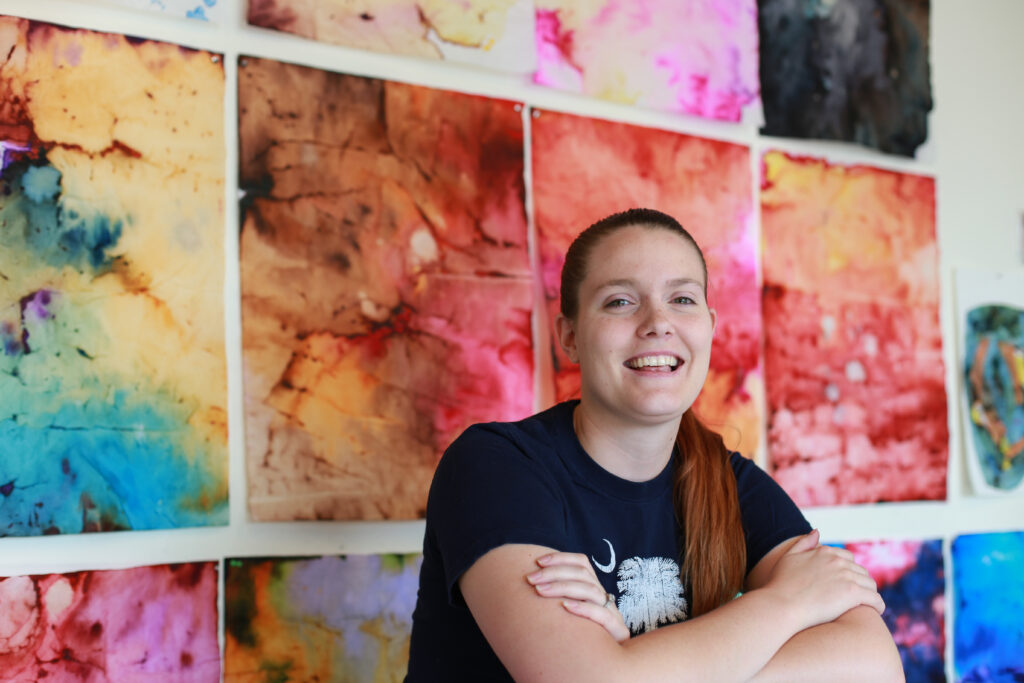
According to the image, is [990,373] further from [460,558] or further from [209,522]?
[209,522]

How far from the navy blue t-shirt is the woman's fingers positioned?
0.08m

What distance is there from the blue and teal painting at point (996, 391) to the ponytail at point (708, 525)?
45.3 inches

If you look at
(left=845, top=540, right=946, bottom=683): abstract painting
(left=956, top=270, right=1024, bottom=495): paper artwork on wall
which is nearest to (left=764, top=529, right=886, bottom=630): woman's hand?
(left=845, top=540, right=946, bottom=683): abstract painting

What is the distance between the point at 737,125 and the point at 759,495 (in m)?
0.97

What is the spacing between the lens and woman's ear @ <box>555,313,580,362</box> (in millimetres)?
1394

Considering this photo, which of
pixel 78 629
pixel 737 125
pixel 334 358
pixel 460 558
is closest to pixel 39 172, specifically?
pixel 334 358

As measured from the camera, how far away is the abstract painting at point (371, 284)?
148cm

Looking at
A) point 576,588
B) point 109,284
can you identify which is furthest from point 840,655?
point 109,284

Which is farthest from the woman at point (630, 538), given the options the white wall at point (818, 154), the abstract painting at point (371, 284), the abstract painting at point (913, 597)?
the abstract painting at point (913, 597)

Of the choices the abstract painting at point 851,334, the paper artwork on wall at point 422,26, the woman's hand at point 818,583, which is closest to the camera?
the woman's hand at point 818,583

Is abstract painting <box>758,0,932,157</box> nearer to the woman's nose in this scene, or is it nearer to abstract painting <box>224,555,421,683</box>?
the woman's nose

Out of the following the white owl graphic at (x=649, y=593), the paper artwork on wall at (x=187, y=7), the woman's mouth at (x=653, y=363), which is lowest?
the white owl graphic at (x=649, y=593)

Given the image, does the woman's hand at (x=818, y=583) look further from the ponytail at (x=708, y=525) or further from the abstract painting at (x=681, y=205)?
the abstract painting at (x=681, y=205)

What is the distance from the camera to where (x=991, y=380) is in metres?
2.22
